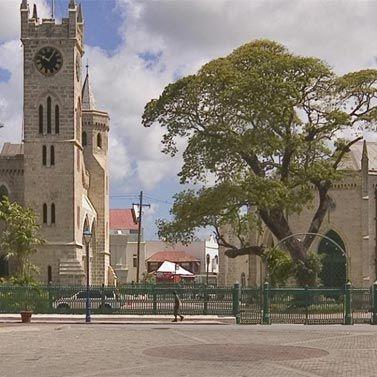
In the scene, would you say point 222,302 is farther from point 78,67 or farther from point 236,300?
point 78,67

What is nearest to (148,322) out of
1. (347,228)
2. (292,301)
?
(292,301)

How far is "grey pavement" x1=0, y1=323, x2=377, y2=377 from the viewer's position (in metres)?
18.7

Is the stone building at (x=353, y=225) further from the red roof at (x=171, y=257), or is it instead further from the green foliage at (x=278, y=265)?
the red roof at (x=171, y=257)

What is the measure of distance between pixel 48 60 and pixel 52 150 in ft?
22.9

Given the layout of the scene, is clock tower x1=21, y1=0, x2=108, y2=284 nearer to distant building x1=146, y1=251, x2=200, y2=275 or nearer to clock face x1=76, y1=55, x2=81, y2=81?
clock face x1=76, y1=55, x2=81, y2=81

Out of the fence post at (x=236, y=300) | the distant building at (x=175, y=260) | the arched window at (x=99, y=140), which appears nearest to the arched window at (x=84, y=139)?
the arched window at (x=99, y=140)

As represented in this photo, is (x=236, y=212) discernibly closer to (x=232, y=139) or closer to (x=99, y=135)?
(x=232, y=139)

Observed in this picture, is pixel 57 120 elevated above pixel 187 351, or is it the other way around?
pixel 57 120

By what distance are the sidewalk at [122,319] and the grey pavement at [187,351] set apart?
2973 millimetres

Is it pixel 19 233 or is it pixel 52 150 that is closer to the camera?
pixel 19 233

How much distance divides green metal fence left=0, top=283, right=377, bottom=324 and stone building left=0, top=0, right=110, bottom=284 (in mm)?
23560

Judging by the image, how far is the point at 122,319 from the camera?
3772 cm

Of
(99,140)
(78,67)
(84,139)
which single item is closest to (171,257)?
(99,140)

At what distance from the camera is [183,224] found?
151 feet
